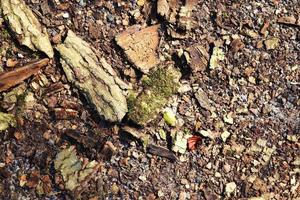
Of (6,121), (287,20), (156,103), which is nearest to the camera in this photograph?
(6,121)

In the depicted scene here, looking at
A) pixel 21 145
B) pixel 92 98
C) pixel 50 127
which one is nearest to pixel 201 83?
pixel 92 98

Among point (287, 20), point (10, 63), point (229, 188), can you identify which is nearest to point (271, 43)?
point (287, 20)

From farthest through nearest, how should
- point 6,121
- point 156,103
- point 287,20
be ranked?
point 287,20, point 156,103, point 6,121

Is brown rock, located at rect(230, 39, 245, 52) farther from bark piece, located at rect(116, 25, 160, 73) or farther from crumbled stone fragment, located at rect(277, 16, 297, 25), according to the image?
bark piece, located at rect(116, 25, 160, 73)

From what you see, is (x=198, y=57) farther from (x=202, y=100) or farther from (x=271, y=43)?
(x=271, y=43)

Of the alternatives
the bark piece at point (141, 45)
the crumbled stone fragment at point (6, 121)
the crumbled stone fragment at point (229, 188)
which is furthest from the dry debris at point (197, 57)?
the crumbled stone fragment at point (6, 121)

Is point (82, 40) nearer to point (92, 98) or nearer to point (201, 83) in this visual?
point (92, 98)
